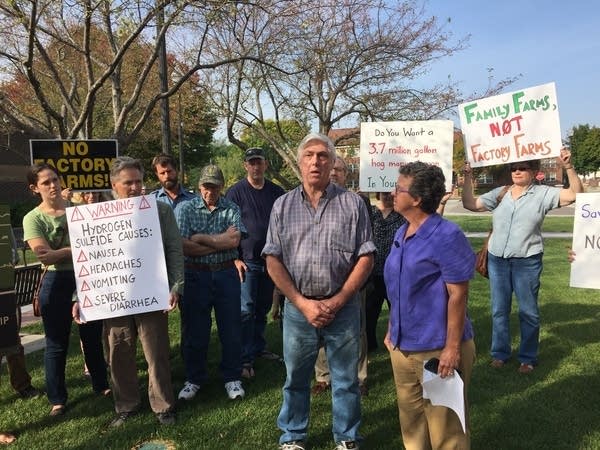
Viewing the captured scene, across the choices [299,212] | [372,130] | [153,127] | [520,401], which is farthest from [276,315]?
[153,127]

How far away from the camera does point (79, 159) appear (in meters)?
5.50

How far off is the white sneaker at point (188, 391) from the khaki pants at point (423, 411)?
6.78 feet

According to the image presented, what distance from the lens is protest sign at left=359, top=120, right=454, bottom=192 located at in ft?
15.8

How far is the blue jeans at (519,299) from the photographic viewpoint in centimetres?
455

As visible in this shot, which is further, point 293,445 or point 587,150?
point 587,150

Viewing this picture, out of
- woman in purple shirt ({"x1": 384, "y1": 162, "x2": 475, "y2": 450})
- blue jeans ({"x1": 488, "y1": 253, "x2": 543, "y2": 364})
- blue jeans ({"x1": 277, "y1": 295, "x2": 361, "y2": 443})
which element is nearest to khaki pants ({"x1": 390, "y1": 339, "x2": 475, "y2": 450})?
woman in purple shirt ({"x1": 384, "y1": 162, "x2": 475, "y2": 450})

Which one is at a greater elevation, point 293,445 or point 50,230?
point 50,230

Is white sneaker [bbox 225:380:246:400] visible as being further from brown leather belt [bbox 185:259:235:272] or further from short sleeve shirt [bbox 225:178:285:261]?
short sleeve shirt [bbox 225:178:285:261]

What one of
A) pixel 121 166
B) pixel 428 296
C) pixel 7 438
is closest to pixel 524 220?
pixel 428 296

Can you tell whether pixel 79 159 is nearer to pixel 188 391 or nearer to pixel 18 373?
pixel 18 373

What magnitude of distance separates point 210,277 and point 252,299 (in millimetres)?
871

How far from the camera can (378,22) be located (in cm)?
1177

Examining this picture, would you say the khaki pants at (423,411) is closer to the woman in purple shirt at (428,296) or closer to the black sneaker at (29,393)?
the woman in purple shirt at (428,296)

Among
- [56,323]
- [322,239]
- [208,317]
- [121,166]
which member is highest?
[121,166]
